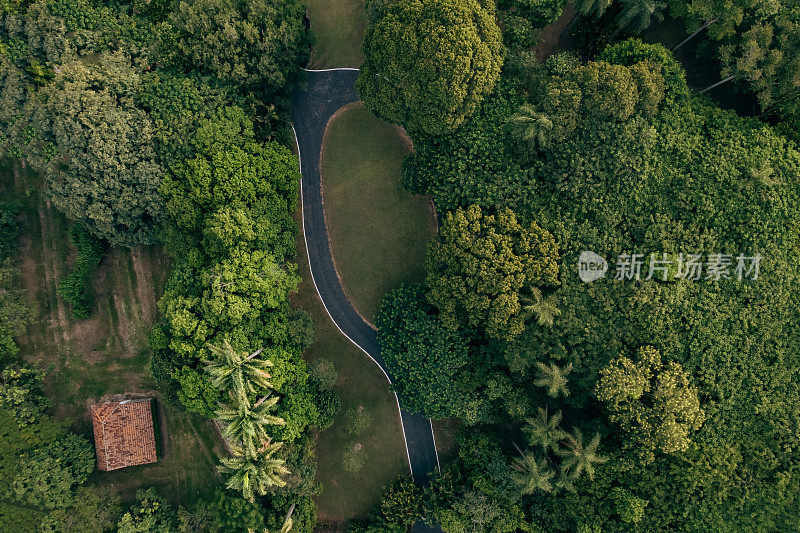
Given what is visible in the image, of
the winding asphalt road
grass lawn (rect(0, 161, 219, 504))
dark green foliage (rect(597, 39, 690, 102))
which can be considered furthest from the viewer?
grass lawn (rect(0, 161, 219, 504))

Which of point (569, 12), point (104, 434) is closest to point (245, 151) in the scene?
point (104, 434)

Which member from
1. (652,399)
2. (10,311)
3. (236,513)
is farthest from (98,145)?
(652,399)

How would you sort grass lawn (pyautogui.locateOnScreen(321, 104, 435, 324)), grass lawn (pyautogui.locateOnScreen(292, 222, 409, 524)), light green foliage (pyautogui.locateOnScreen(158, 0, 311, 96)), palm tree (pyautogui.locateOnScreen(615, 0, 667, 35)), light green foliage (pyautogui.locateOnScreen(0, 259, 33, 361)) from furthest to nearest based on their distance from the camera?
1. grass lawn (pyautogui.locateOnScreen(292, 222, 409, 524))
2. grass lawn (pyautogui.locateOnScreen(321, 104, 435, 324))
3. light green foliage (pyautogui.locateOnScreen(0, 259, 33, 361))
4. light green foliage (pyautogui.locateOnScreen(158, 0, 311, 96))
5. palm tree (pyautogui.locateOnScreen(615, 0, 667, 35))

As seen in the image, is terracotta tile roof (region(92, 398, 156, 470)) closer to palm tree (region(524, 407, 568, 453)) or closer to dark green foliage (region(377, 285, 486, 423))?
dark green foliage (region(377, 285, 486, 423))

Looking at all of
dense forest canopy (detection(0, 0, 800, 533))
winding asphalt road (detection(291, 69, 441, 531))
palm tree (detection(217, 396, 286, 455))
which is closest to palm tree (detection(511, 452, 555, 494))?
dense forest canopy (detection(0, 0, 800, 533))

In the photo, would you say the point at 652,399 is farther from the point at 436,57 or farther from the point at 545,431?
the point at 436,57

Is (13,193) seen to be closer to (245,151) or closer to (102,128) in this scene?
(102,128)
